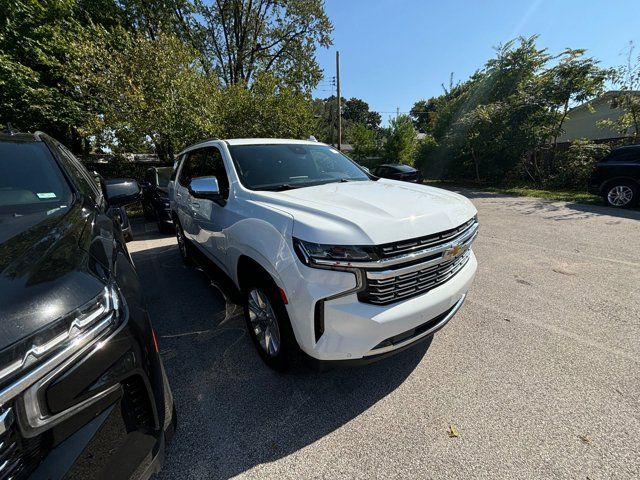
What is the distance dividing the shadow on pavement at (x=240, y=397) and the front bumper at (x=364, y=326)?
0.50 m

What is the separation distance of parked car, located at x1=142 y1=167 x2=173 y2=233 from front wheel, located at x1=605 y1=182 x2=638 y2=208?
12.1 meters

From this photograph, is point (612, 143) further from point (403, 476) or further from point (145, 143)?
point (145, 143)

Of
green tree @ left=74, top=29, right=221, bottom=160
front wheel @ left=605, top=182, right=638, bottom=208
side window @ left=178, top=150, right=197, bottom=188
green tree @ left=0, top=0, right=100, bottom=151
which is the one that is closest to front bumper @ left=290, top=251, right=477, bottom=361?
side window @ left=178, top=150, right=197, bottom=188

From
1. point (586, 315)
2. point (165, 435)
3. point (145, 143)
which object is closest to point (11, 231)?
point (165, 435)

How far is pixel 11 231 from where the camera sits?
1.59m

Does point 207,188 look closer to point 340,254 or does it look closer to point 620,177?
point 340,254

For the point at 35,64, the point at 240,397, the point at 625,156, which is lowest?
the point at 240,397

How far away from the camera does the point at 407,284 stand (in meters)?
1.99

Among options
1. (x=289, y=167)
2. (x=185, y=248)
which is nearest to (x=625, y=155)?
(x=289, y=167)

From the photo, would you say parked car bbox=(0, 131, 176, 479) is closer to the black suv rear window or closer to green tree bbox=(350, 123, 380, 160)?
the black suv rear window

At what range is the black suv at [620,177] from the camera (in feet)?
28.5

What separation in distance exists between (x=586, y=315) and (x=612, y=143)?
1442cm

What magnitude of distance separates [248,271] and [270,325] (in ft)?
1.48

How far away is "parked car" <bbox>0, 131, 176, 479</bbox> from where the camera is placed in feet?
3.07
